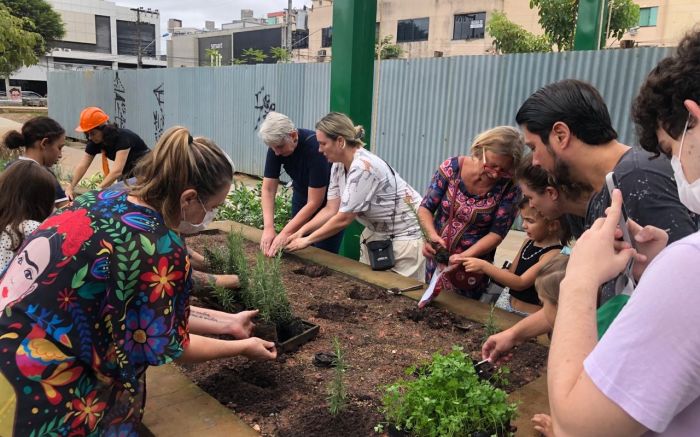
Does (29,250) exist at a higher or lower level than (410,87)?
lower

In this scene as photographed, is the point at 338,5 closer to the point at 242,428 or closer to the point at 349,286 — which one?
the point at 349,286

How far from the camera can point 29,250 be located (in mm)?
1370

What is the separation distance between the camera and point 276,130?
146 inches

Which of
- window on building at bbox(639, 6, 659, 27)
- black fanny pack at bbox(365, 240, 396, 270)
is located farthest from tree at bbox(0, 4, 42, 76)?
window on building at bbox(639, 6, 659, 27)

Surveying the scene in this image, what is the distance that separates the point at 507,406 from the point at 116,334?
1101mm

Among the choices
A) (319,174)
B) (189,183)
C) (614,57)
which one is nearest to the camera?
(189,183)

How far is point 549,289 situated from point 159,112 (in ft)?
48.4

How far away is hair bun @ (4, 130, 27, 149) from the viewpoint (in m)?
3.92

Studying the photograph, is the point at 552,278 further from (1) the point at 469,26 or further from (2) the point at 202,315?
(1) the point at 469,26

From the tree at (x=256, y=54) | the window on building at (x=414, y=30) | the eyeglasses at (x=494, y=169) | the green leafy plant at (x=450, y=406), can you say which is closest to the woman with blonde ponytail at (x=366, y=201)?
the eyeglasses at (x=494, y=169)

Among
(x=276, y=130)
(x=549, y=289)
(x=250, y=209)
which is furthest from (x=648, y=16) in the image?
(x=549, y=289)

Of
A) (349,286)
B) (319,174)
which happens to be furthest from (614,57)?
(349,286)

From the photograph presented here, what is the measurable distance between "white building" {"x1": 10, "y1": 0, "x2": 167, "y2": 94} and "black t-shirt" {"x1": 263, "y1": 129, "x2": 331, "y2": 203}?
64629 millimetres

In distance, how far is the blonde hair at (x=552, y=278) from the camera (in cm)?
159
